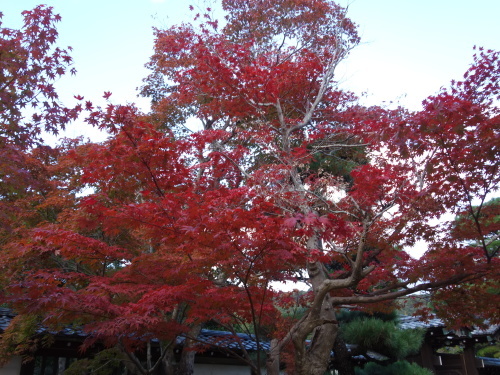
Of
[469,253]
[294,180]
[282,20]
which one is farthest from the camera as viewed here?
[282,20]

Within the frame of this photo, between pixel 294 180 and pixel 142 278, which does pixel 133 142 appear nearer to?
pixel 142 278

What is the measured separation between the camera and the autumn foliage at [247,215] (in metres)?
5.34

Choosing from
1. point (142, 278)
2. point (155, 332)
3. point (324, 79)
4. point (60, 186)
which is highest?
point (324, 79)

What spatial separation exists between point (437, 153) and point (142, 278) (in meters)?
5.11

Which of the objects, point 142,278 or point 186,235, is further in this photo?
point 142,278

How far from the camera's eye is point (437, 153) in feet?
19.8

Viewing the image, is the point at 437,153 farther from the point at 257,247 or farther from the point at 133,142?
the point at 133,142

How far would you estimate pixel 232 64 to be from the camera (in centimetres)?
958

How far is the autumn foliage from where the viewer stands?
534 centimetres

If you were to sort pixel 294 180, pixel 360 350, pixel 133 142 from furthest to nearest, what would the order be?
1. pixel 360 350
2. pixel 294 180
3. pixel 133 142

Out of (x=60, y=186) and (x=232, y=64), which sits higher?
(x=232, y=64)

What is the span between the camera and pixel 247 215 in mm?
4984

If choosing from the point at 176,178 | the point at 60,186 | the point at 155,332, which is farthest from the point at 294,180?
the point at 60,186

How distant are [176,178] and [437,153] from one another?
4186 mm
